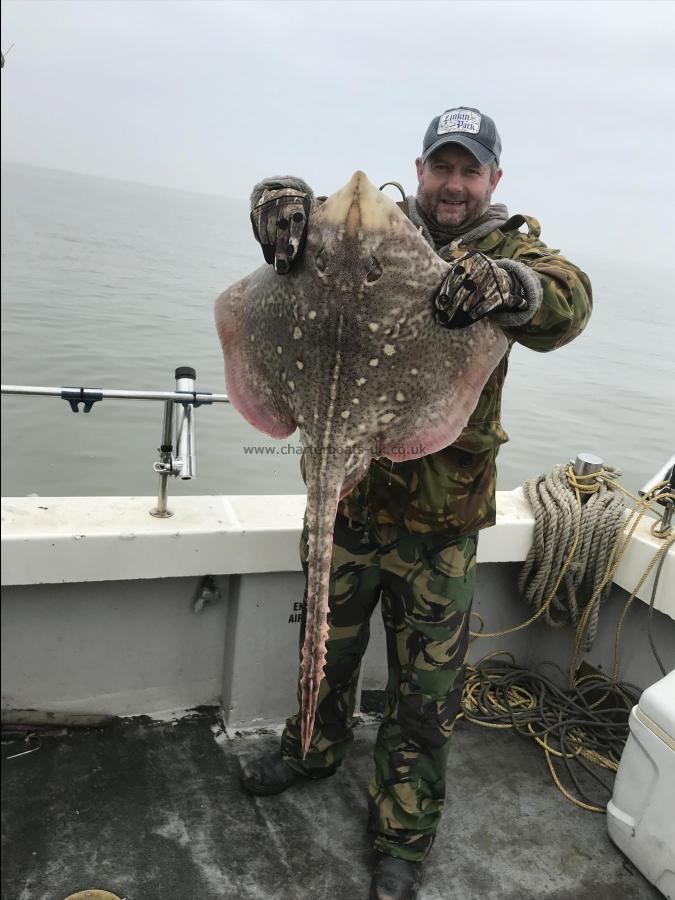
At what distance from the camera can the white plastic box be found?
7.74 ft

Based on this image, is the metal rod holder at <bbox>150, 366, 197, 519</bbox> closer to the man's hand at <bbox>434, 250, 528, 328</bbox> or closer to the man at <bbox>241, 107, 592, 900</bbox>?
the man at <bbox>241, 107, 592, 900</bbox>

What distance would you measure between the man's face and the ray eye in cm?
79

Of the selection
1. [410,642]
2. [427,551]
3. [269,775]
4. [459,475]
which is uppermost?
[459,475]

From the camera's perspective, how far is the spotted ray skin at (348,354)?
5.34 ft

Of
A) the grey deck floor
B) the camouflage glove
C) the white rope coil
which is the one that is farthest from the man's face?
the grey deck floor

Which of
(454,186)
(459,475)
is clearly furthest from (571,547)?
(454,186)

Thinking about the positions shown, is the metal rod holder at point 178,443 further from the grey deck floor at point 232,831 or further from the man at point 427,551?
the grey deck floor at point 232,831

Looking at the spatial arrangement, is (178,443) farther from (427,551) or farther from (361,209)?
(361,209)

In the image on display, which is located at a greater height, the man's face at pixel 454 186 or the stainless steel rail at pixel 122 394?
the man's face at pixel 454 186

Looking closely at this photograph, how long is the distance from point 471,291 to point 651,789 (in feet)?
6.51

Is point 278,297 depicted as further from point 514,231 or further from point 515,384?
point 515,384

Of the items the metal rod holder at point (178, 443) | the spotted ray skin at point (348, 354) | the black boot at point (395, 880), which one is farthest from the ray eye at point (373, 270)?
the black boot at point (395, 880)

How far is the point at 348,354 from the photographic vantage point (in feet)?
5.59

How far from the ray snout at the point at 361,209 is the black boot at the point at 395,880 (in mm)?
2176
